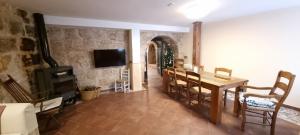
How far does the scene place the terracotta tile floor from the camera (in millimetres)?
2340

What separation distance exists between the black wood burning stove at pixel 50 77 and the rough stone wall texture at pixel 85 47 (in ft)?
2.05

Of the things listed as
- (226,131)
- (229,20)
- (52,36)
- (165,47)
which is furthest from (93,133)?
(165,47)

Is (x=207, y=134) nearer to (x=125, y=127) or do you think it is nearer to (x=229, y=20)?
(x=125, y=127)

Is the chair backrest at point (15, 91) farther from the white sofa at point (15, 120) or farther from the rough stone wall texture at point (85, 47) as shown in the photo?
the rough stone wall texture at point (85, 47)

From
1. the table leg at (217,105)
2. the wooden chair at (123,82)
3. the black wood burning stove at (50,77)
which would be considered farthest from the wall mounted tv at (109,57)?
the table leg at (217,105)

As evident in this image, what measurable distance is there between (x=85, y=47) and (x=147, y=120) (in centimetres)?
271

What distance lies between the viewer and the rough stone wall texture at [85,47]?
12.3 feet

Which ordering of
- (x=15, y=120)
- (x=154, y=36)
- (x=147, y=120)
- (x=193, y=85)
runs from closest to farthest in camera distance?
(x=15, y=120) < (x=147, y=120) < (x=193, y=85) < (x=154, y=36)

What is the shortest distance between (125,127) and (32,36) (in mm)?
2662

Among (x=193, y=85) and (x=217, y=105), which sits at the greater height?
(x=193, y=85)

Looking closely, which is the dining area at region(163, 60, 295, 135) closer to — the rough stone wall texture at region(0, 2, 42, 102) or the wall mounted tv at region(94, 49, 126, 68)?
the wall mounted tv at region(94, 49, 126, 68)

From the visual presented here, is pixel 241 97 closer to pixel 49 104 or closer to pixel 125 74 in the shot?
pixel 125 74

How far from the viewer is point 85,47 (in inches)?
160

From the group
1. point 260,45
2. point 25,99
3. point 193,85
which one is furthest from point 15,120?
point 260,45
